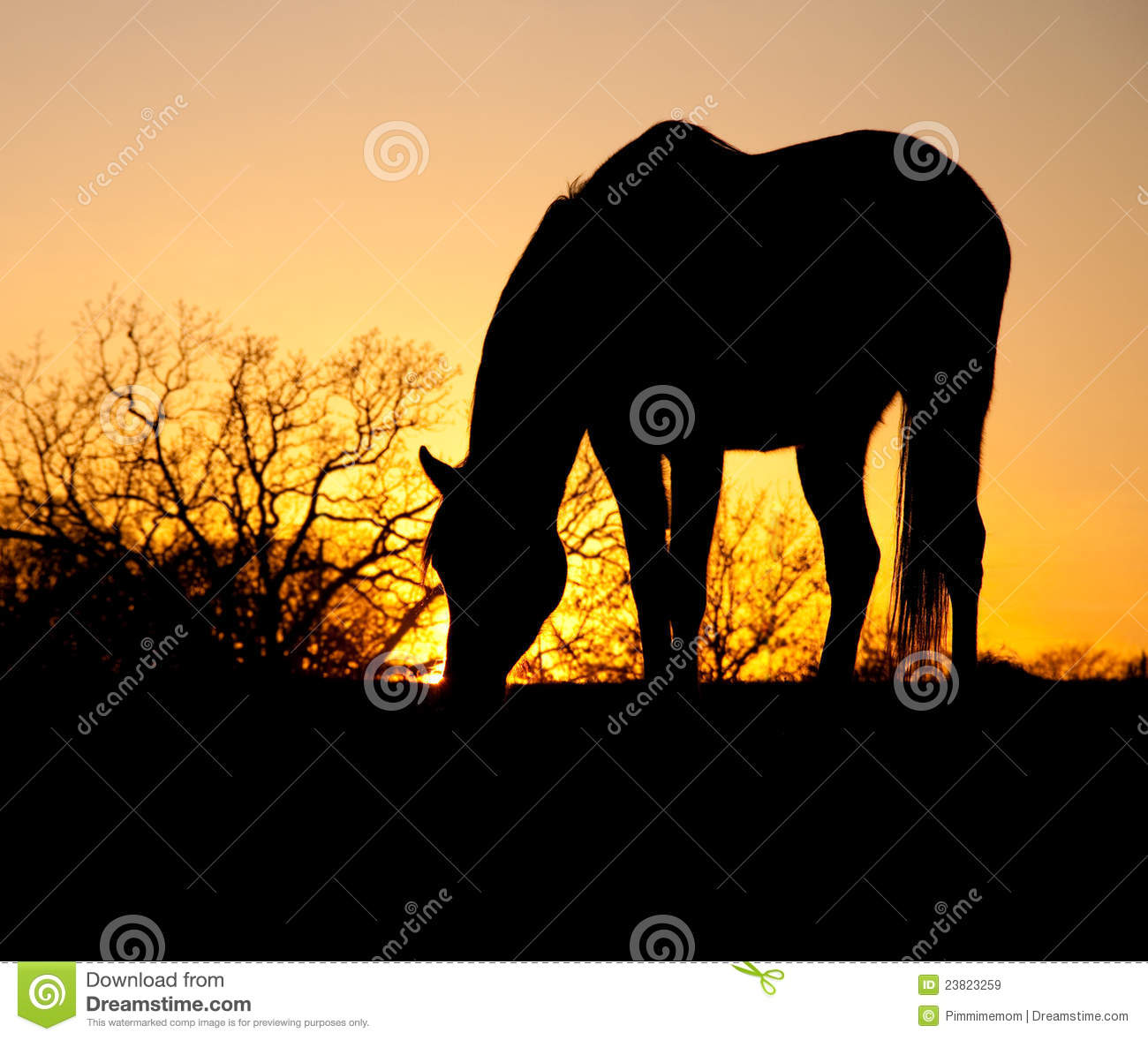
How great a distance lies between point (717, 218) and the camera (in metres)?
5.64

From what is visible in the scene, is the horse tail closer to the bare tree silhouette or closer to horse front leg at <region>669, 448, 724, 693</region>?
horse front leg at <region>669, 448, 724, 693</region>

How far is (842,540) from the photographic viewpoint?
5.84m

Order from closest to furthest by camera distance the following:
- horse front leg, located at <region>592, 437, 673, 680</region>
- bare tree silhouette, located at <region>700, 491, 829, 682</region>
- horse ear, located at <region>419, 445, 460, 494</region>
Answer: horse ear, located at <region>419, 445, 460, 494</region> < horse front leg, located at <region>592, 437, 673, 680</region> < bare tree silhouette, located at <region>700, 491, 829, 682</region>

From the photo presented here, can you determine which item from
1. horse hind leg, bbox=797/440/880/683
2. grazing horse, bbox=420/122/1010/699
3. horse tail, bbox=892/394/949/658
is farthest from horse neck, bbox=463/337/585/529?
horse tail, bbox=892/394/949/658

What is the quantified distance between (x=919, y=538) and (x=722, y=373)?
1507 mm

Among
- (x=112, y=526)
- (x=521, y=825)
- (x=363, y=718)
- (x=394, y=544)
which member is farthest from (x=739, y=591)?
(x=521, y=825)

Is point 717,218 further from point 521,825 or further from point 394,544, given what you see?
point 394,544

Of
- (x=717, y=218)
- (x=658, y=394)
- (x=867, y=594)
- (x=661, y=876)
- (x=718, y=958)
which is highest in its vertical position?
(x=717, y=218)

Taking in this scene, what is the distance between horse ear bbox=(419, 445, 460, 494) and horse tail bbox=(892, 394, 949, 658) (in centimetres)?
265

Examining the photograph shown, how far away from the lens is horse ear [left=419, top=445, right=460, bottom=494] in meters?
4.45

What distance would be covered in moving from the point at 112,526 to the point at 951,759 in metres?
11.3

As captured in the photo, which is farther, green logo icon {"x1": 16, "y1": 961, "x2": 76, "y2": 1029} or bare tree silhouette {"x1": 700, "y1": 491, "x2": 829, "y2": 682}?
bare tree silhouette {"x1": 700, "y1": 491, "x2": 829, "y2": 682}

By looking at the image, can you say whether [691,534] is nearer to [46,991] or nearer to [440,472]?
[440,472]

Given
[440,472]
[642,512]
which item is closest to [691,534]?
[642,512]
